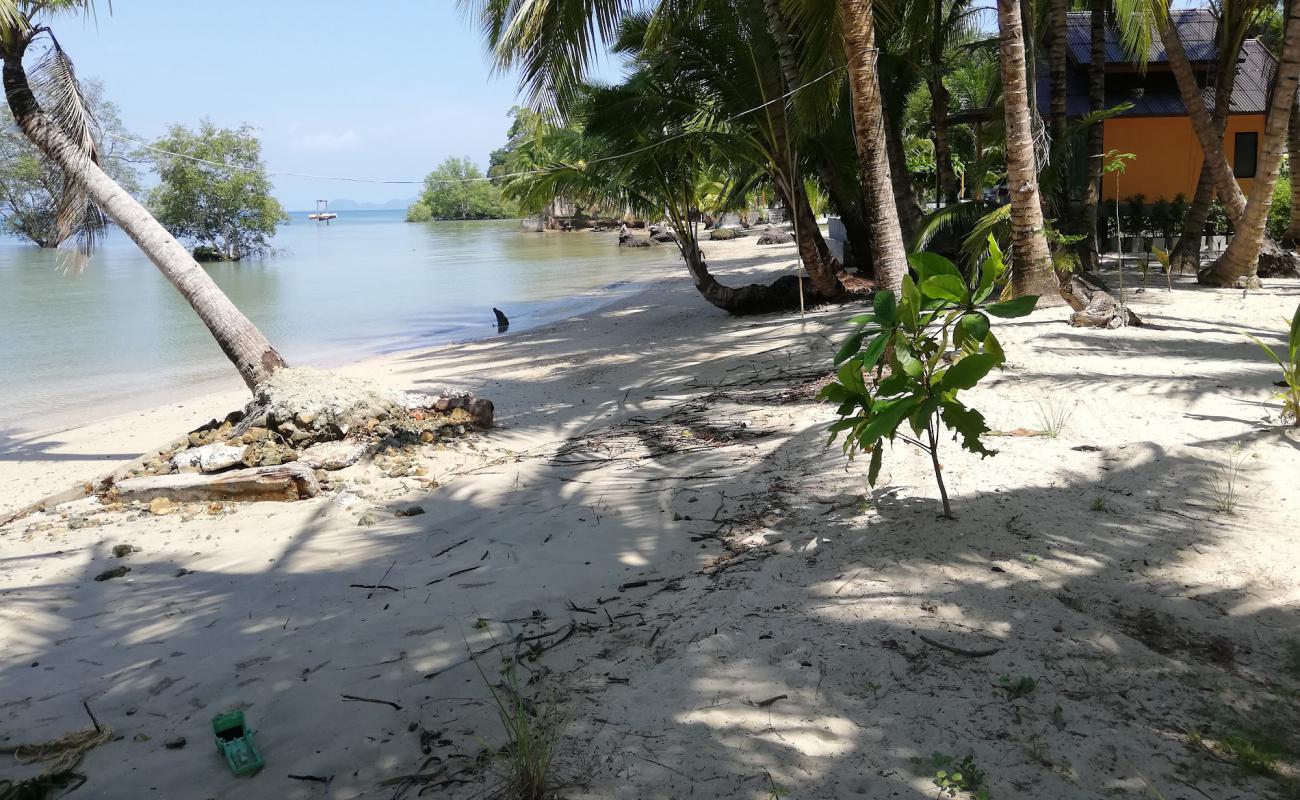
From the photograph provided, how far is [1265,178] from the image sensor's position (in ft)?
29.9

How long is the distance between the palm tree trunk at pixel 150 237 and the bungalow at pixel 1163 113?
13802 millimetres

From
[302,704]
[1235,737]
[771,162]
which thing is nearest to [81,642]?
[302,704]

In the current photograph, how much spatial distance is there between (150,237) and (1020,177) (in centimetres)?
798

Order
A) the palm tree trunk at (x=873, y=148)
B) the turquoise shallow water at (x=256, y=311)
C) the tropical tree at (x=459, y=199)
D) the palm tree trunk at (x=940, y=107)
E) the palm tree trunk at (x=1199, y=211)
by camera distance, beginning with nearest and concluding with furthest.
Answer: the palm tree trunk at (x=873, y=148), the palm tree trunk at (x=1199, y=211), the palm tree trunk at (x=940, y=107), the turquoise shallow water at (x=256, y=311), the tropical tree at (x=459, y=199)

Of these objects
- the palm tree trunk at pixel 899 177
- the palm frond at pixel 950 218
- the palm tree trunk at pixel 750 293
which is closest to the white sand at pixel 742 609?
the palm frond at pixel 950 218

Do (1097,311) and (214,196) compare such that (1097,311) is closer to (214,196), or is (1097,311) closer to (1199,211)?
(1199,211)

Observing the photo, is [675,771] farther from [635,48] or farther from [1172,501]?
[635,48]

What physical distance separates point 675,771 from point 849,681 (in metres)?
0.64

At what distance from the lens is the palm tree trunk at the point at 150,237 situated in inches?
315

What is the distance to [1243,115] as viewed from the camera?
1574 cm

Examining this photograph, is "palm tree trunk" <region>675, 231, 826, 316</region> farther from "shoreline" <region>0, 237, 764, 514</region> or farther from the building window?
the building window

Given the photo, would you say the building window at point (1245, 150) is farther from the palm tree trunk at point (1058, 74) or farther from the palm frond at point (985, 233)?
the palm frond at point (985, 233)

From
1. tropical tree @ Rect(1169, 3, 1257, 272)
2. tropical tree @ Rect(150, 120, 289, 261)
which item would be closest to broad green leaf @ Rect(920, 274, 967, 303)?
tropical tree @ Rect(1169, 3, 1257, 272)

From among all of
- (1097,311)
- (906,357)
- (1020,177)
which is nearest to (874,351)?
(906,357)
